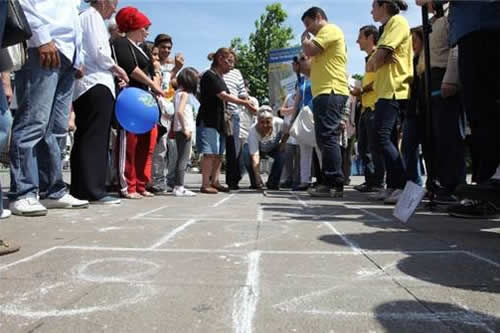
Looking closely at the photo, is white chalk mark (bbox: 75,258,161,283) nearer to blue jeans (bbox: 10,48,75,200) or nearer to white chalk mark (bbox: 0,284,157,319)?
white chalk mark (bbox: 0,284,157,319)

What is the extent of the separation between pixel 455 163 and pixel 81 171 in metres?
3.22

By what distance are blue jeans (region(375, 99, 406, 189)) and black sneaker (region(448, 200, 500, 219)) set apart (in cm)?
127

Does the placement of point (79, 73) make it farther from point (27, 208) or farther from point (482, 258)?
point (482, 258)

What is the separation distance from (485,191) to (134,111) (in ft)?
10.9

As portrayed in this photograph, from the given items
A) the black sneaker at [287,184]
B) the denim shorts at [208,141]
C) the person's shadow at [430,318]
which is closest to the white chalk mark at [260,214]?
the person's shadow at [430,318]

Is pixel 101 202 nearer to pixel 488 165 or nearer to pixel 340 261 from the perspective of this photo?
pixel 340 261

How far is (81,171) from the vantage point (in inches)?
167

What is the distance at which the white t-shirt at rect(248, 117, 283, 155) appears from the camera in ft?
24.3

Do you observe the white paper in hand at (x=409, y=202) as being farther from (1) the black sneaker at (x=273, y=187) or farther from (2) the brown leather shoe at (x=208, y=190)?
(1) the black sneaker at (x=273, y=187)

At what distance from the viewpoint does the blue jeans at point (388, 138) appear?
15.5 feet

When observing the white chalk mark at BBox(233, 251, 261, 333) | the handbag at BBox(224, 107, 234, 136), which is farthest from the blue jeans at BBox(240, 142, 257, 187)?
the white chalk mark at BBox(233, 251, 261, 333)

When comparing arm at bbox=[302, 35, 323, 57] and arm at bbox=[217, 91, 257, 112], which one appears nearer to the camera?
arm at bbox=[302, 35, 323, 57]

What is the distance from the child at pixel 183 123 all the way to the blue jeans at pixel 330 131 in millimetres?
1616

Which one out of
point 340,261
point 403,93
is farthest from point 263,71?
point 340,261
